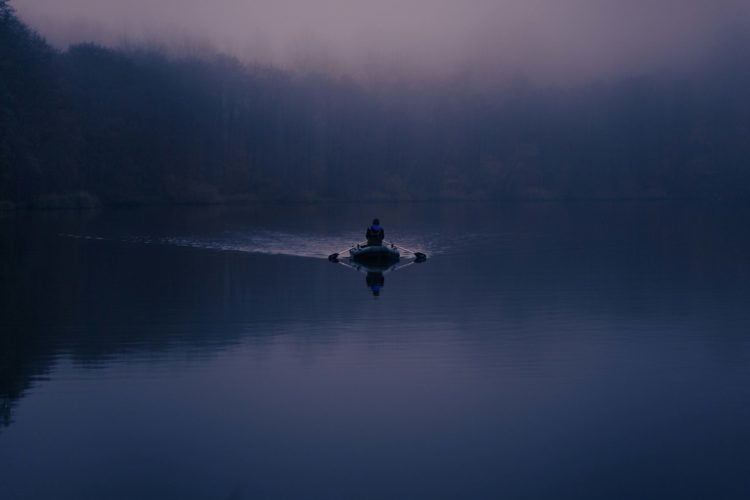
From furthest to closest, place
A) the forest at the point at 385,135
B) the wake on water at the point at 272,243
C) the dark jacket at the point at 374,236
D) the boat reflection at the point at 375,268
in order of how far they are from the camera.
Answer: the forest at the point at 385,135
the wake on water at the point at 272,243
the dark jacket at the point at 374,236
the boat reflection at the point at 375,268

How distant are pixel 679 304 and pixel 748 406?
821 centimetres

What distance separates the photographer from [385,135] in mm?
104562

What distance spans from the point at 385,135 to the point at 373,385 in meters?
94.9

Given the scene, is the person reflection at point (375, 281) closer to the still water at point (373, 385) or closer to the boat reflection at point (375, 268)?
the boat reflection at point (375, 268)

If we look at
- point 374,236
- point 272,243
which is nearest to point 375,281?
point 374,236

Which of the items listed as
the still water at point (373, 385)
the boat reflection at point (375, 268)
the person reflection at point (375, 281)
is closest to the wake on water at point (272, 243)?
the boat reflection at point (375, 268)

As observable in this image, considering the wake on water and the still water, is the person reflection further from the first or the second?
the wake on water

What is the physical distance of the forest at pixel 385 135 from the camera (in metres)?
78.3

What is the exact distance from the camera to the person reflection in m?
20.4

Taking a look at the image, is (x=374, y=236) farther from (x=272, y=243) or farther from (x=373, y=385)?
(x=373, y=385)

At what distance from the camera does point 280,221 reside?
5188 centimetres

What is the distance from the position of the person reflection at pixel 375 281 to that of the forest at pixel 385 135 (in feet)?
167

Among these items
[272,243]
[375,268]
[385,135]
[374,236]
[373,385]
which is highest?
[385,135]

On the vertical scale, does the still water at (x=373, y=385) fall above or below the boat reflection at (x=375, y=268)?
above
